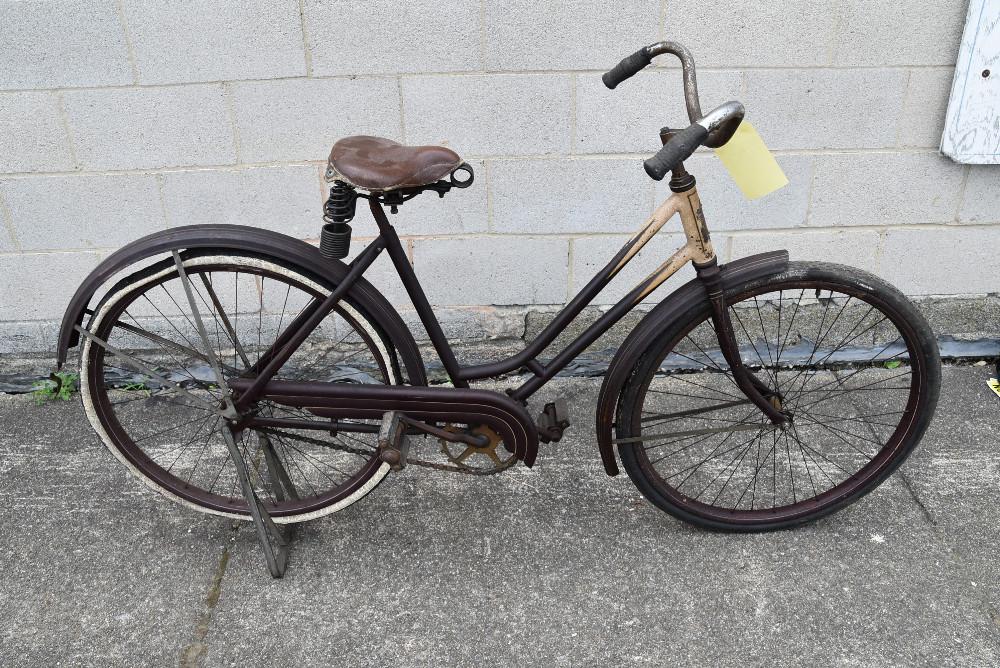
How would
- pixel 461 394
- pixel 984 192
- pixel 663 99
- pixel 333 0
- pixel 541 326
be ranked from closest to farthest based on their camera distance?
pixel 461 394
pixel 333 0
pixel 663 99
pixel 984 192
pixel 541 326

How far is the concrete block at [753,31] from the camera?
8.86 ft

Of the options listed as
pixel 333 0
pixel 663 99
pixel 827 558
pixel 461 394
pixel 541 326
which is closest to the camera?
pixel 461 394

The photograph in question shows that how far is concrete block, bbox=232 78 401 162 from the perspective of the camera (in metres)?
2.78

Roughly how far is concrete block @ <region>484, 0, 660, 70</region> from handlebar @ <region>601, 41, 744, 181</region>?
0.73 metres

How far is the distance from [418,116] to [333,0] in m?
0.49

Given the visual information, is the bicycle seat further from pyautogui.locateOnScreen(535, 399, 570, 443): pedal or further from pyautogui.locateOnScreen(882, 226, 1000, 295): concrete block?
pyautogui.locateOnScreen(882, 226, 1000, 295): concrete block

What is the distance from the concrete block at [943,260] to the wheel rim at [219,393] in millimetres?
2181

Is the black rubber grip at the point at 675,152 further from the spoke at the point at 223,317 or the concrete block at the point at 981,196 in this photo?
the concrete block at the point at 981,196

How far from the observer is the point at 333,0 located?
2.65 meters

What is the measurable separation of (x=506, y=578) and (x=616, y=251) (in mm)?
1431

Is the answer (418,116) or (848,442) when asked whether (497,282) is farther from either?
(848,442)

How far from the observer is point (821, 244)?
311cm

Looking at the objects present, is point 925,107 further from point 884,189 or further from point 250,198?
point 250,198

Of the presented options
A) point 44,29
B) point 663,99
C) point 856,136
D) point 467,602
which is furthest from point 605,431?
point 44,29
